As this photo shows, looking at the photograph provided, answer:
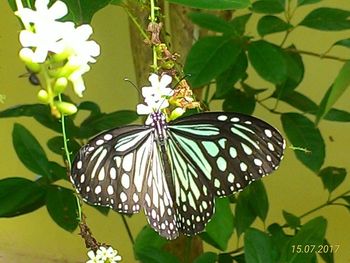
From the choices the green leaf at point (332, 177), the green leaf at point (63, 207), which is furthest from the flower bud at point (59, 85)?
the green leaf at point (332, 177)

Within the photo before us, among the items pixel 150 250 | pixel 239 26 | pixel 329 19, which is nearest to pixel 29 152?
pixel 150 250

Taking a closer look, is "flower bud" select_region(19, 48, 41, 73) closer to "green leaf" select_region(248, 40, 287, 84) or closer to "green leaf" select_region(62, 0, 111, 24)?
"green leaf" select_region(62, 0, 111, 24)

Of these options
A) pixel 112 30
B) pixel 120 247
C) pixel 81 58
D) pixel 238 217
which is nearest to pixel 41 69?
pixel 81 58

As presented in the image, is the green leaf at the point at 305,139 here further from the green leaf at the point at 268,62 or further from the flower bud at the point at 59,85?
the flower bud at the point at 59,85

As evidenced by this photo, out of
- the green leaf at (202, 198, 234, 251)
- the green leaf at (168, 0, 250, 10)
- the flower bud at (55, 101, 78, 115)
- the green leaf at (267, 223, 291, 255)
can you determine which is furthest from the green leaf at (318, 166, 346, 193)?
the flower bud at (55, 101, 78, 115)

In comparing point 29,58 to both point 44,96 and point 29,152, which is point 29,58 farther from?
point 29,152
